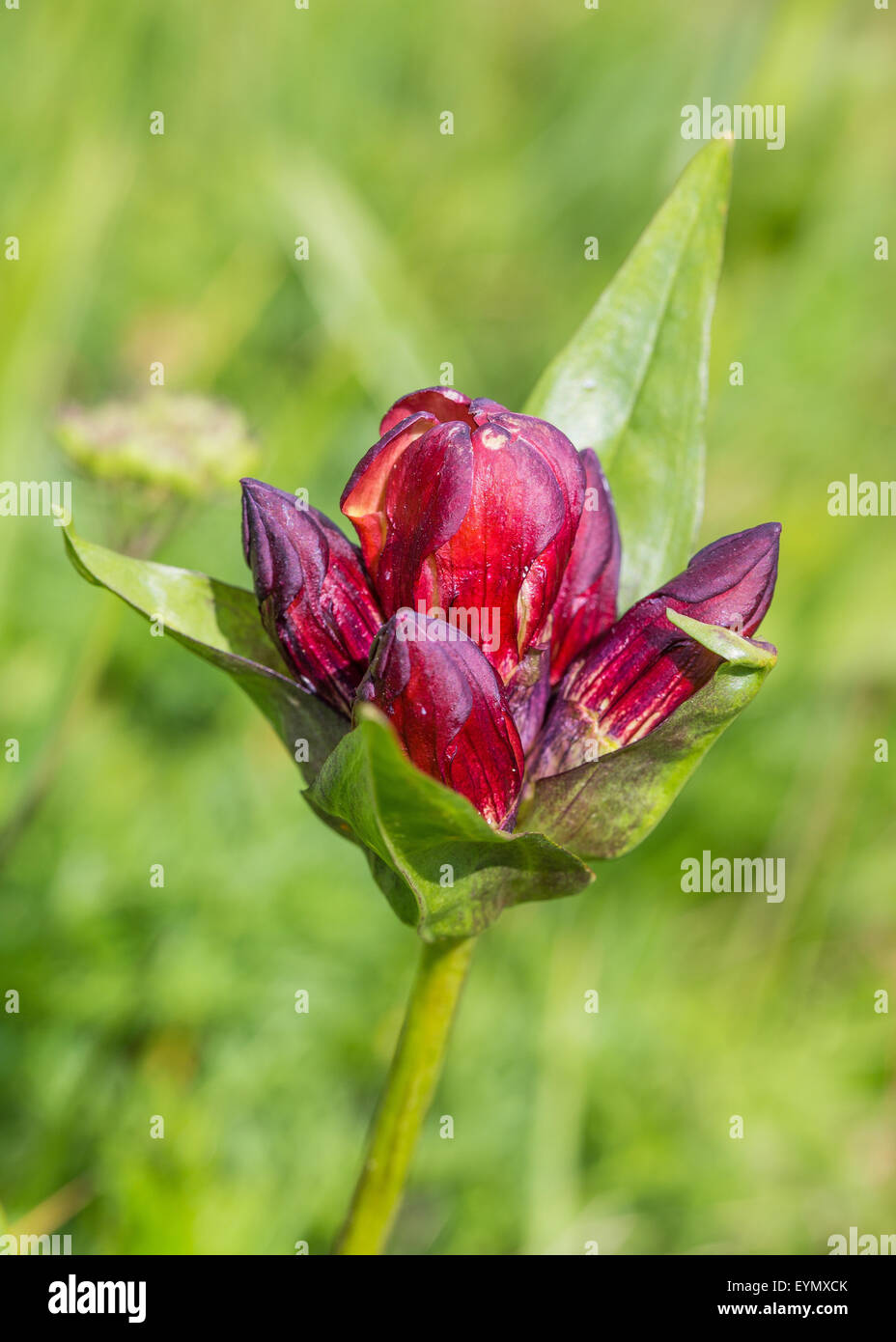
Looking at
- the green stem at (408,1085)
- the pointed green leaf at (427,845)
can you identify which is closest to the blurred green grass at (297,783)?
the green stem at (408,1085)

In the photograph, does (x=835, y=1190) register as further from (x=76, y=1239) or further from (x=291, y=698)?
(x=291, y=698)

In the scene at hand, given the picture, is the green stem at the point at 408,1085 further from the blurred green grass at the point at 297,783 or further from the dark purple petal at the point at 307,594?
the blurred green grass at the point at 297,783

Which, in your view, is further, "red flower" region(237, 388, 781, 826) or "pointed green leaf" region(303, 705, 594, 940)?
"red flower" region(237, 388, 781, 826)

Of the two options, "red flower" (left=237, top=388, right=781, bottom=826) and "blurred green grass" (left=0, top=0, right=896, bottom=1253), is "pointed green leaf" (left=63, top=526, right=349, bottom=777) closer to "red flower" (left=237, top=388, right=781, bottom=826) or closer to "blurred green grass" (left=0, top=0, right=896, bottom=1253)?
"red flower" (left=237, top=388, right=781, bottom=826)

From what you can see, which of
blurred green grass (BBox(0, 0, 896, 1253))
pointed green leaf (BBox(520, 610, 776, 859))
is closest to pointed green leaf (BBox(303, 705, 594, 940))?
pointed green leaf (BBox(520, 610, 776, 859))

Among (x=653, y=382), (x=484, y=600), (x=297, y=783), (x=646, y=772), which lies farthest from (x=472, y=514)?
(x=297, y=783)

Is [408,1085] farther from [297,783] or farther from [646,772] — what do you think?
[297,783]
